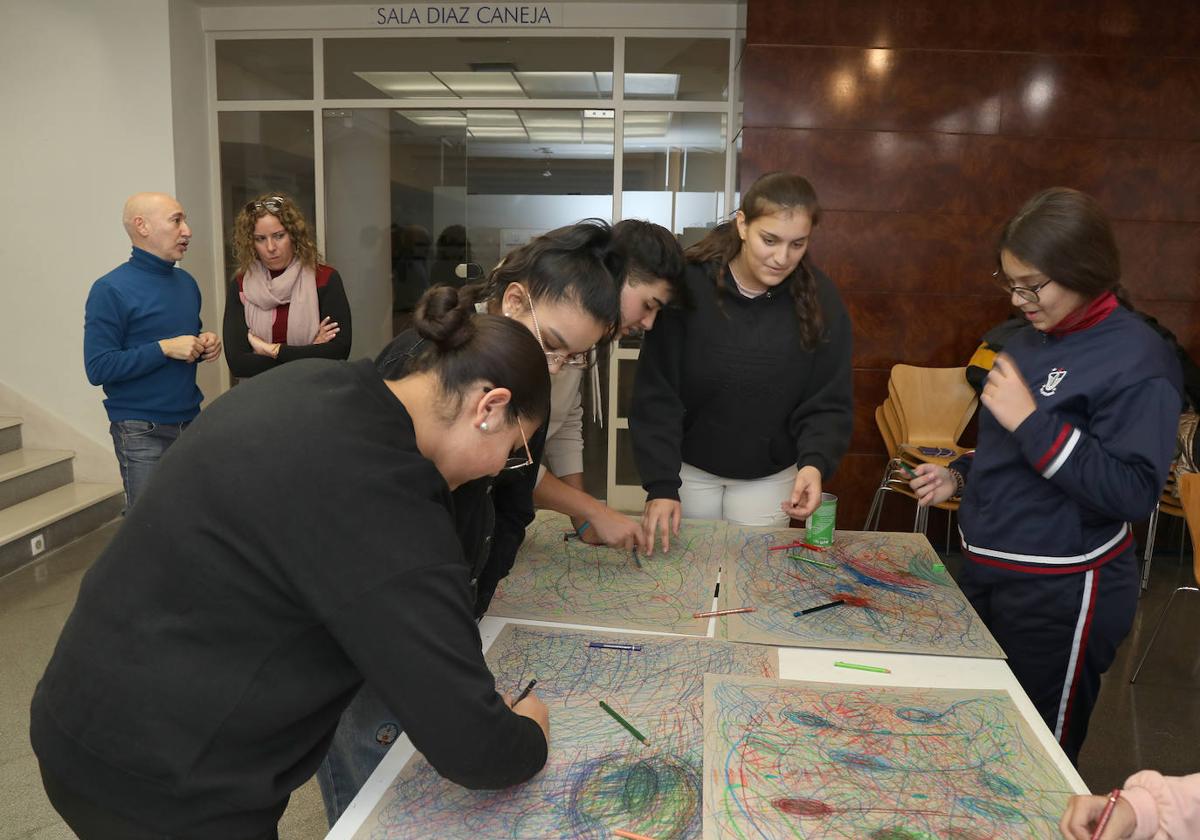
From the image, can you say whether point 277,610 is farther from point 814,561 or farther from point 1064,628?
point 1064,628

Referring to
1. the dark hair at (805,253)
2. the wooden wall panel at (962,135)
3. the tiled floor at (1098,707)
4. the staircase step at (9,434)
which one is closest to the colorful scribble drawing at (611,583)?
the dark hair at (805,253)

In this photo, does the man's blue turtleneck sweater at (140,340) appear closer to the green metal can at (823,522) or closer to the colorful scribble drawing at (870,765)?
the green metal can at (823,522)

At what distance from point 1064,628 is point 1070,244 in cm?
74

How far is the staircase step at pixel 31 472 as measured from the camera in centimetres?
445

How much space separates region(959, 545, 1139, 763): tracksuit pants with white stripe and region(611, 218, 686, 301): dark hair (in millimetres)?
903

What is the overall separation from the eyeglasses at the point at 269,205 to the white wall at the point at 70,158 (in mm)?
1635

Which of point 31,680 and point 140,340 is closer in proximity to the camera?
point 31,680

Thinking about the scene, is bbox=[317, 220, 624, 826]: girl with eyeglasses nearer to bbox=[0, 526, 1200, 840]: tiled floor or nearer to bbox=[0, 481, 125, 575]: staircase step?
bbox=[0, 526, 1200, 840]: tiled floor

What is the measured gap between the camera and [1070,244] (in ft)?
5.16

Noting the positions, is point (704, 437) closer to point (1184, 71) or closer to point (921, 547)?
point (921, 547)

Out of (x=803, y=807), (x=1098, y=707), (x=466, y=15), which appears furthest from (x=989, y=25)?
(x=803, y=807)

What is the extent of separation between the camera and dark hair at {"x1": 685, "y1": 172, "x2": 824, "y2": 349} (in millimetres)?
1989

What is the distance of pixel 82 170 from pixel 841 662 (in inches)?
200

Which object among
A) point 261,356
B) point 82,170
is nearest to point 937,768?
point 261,356
